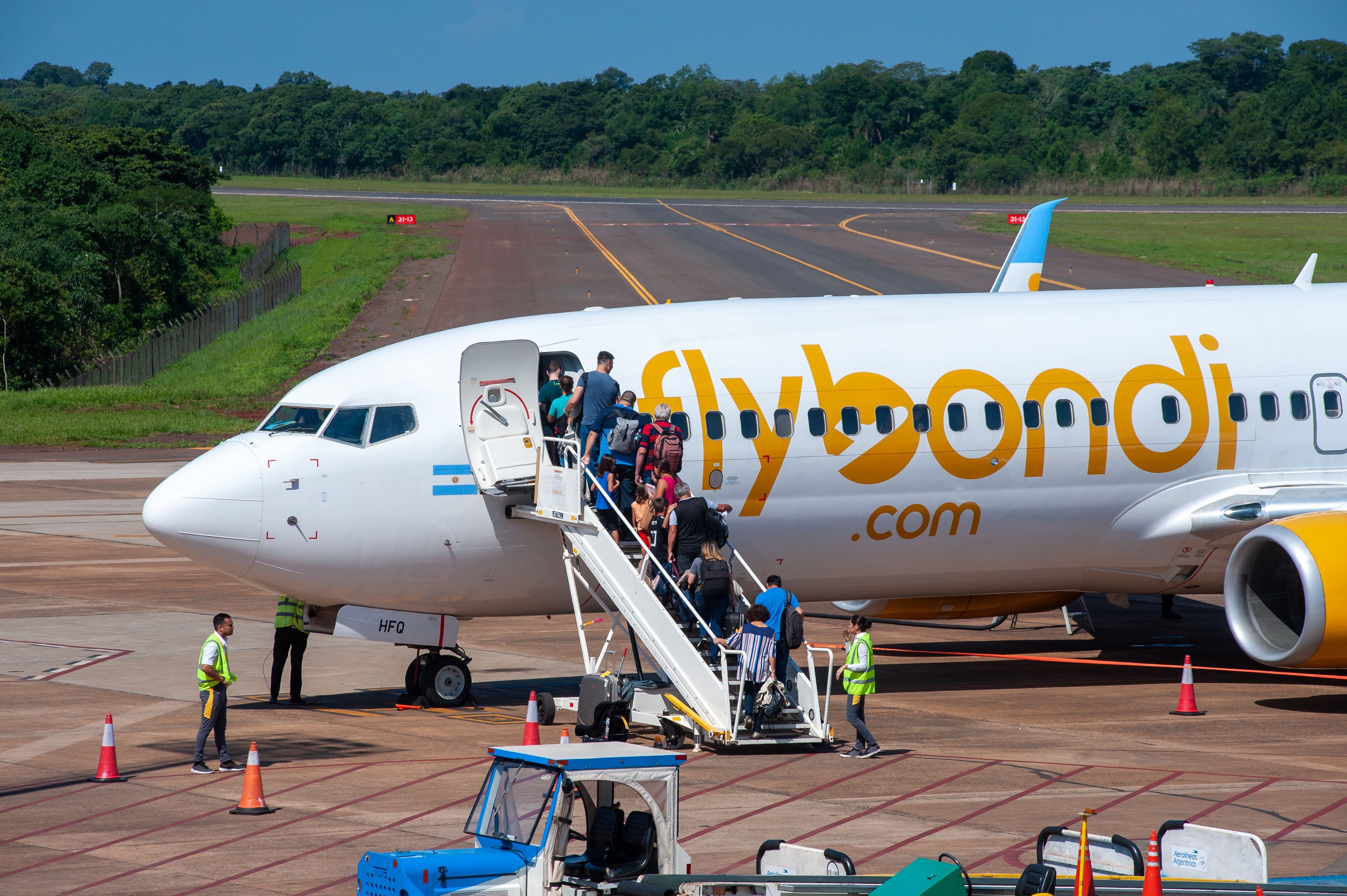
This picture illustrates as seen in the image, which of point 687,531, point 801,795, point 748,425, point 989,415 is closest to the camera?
point 801,795

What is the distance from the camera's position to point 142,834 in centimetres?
1525

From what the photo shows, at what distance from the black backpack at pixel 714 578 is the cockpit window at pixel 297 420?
576 centimetres

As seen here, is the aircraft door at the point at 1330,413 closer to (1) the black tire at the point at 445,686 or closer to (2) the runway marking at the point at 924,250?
(1) the black tire at the point at 445,686

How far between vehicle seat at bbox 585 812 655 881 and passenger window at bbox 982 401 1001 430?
11.9m

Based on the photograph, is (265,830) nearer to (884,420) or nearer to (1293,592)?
(884,420)

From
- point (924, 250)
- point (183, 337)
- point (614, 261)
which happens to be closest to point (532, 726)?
point (183, 337)

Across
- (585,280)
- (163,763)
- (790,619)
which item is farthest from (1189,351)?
(585,280)

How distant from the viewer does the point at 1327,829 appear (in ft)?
50.0

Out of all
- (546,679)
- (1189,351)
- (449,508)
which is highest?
(1189,351)

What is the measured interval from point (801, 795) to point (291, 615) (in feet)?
28.5

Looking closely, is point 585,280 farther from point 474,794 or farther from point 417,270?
point 474,794

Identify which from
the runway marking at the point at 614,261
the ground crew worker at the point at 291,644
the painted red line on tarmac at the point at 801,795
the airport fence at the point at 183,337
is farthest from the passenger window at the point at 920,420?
the airport fence at the point at 183,337

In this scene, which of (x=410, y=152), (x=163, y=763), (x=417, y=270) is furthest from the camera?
(x=410, y=152)

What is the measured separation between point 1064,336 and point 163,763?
562 inches
